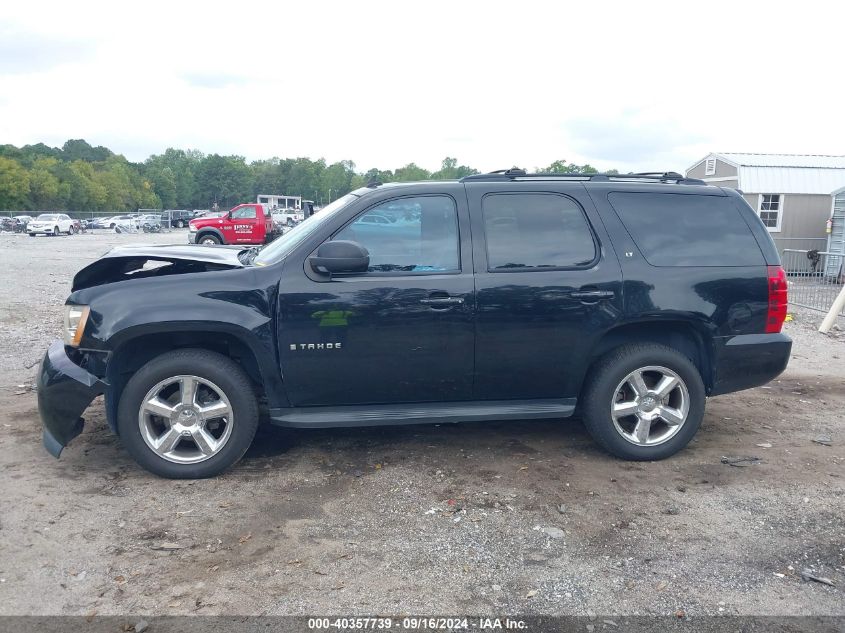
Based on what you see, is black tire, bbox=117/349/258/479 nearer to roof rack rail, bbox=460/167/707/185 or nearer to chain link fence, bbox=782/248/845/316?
roof rack rail, bbox=460/167/707/185

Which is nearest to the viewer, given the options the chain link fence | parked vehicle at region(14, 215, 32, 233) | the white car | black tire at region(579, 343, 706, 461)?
black tire at region(579, 343, 706, 461)

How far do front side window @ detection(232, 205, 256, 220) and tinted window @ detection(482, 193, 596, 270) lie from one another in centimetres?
2347

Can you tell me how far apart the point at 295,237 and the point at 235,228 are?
23.0 m

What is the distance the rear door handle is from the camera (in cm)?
470

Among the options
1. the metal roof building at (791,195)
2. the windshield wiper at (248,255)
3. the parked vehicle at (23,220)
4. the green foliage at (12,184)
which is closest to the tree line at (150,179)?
the green foliage at (12,184)

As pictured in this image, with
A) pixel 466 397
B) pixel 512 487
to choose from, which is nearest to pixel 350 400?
pixel 466 397

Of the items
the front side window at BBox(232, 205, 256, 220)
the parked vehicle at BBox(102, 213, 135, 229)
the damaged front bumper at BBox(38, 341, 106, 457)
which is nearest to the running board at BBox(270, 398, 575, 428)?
the damaged front bumper at BBox(38, 341, 106, 457)

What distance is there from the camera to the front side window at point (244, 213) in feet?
88.7

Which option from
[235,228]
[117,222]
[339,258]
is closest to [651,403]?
[339,258]

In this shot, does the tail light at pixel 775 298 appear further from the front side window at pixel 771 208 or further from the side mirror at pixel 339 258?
the front side window at pixel 771 208

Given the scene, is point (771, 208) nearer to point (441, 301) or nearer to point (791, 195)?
point (791, 195)

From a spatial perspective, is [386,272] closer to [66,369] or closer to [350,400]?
[350,400]

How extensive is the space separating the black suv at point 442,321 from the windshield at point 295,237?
0.09 feet

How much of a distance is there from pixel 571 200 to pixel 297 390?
7.47 feet
